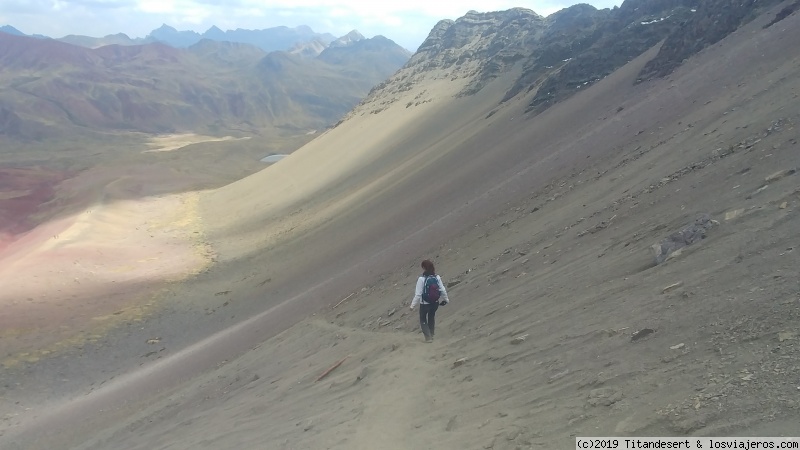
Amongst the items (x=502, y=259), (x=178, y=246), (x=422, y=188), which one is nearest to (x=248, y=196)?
(x=178, y=246)

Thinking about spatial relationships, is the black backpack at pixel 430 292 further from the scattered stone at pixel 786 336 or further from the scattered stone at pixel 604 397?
the scattered stone at pixel 786 336

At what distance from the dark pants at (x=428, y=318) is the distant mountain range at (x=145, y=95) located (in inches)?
4491

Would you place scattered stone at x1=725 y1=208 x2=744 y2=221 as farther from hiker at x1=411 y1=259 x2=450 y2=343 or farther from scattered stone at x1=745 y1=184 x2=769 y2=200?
hiker at x1=411 y1=259 x2=450 y2=343

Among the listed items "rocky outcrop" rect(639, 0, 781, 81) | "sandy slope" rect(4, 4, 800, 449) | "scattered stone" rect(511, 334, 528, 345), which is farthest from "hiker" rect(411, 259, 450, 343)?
"rocky outcrop" rect(639, 0, 781, 81)

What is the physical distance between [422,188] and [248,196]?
22.2 meters

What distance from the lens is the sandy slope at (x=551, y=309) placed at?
5.04m

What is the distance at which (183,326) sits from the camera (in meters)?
18.5

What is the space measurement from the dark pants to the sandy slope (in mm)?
297

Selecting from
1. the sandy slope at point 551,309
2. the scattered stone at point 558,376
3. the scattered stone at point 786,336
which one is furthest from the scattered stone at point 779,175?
the scattered stone at point 558,376

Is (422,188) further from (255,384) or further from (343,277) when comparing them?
(255,384)

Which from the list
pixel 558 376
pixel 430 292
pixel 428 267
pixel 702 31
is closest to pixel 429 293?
pixel 430 292

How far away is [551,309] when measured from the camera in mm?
7562

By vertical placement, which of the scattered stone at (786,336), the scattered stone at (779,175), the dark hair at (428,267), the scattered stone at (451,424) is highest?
the dark hair at (428,267)

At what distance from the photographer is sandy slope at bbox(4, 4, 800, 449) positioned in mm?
5035
